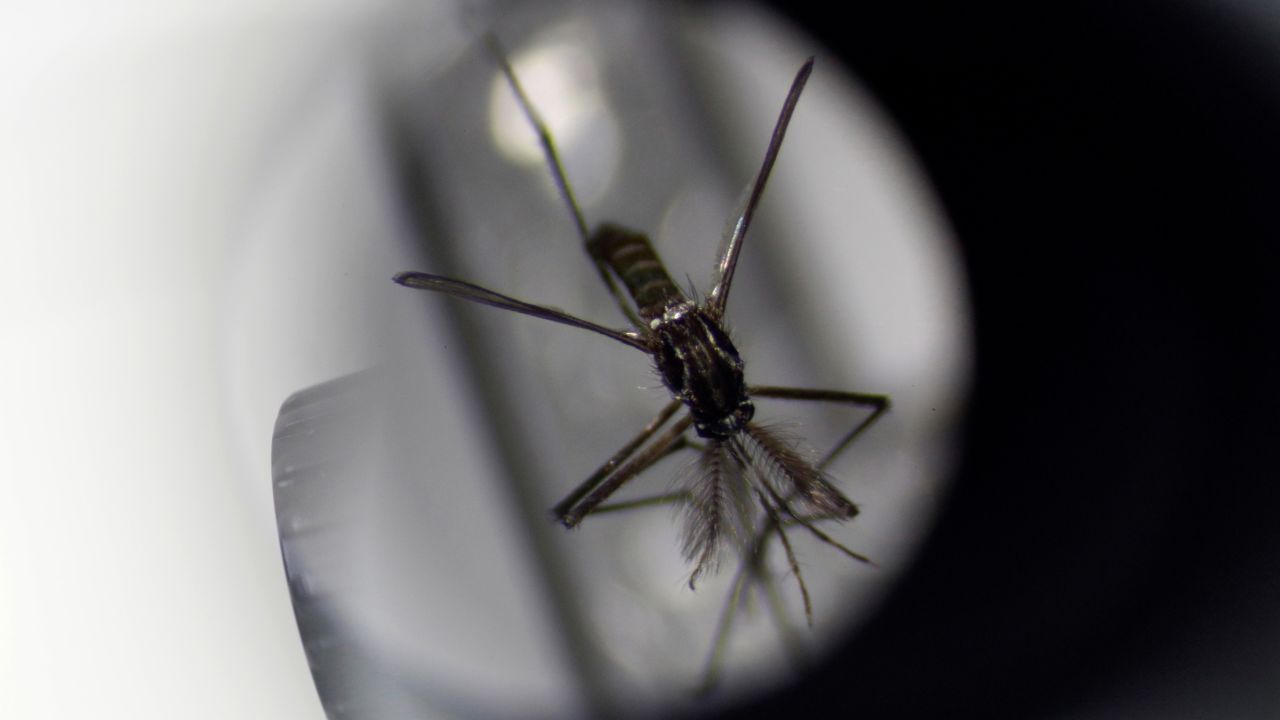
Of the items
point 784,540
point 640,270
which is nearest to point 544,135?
point 640,270

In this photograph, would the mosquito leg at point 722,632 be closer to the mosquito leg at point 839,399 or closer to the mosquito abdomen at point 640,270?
the mosquito leg at point 839,399

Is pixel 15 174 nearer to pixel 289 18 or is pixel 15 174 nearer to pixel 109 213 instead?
pixel 109 213

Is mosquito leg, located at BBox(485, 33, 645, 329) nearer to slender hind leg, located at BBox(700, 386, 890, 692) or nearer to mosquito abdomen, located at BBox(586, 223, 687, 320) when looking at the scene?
mosquito abdomen, located at BBox(586, 223, 687, 320)

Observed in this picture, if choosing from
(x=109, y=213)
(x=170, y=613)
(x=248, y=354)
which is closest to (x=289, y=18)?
(x=109, y=213)

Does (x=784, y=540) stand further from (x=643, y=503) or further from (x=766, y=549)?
(x=643, y=503)

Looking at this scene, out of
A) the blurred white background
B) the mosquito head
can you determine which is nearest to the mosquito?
the mosquito head

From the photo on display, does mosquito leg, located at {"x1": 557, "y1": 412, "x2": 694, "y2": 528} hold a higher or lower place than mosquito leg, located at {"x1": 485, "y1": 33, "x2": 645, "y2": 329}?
lower

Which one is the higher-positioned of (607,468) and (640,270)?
(640,270)
